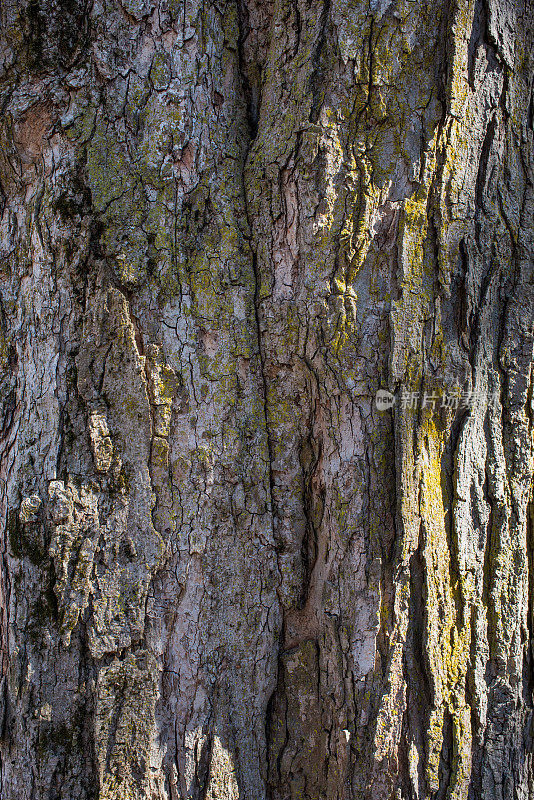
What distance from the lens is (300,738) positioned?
1293 mm

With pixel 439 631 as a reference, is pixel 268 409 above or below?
above

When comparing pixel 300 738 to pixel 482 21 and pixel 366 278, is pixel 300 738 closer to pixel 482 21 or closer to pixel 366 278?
pixel 366 278

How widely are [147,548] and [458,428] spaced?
2.61 feet

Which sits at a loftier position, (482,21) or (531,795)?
(482,21)

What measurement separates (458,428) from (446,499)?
17 cm

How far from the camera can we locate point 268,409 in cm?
131

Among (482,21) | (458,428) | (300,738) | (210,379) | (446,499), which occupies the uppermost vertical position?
(482,21)

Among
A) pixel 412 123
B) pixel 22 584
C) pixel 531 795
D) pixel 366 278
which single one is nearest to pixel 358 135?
pixel 412 123

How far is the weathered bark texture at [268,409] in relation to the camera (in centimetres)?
123

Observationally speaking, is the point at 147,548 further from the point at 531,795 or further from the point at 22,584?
the point at 531,795

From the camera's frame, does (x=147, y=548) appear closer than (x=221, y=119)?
Yes

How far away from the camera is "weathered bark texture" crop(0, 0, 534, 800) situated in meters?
1.23

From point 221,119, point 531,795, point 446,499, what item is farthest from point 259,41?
point 531,795

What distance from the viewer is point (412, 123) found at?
1.24 m
